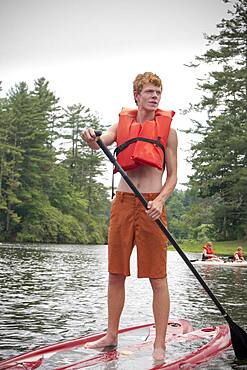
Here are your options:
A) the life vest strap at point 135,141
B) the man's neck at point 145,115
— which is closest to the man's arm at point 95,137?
the life vest strap at point 135,141

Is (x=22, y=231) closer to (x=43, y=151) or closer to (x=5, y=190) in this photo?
(x=5, y=190)

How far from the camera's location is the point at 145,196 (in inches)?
183

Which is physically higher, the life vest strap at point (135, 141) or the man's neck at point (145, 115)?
the man's neck at point (145, 115)

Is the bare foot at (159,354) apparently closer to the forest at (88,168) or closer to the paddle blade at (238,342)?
the paddle blade at (238,342)

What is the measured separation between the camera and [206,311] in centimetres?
767

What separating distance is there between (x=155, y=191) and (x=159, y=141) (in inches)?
16.9

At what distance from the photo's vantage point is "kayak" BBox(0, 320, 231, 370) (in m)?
3.99

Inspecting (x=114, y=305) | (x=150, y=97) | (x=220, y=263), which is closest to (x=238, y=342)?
(x=114, y=305)

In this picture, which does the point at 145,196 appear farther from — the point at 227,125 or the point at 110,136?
the point at 227,125

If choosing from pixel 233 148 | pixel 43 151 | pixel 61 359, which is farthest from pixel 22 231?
pixel 61 359

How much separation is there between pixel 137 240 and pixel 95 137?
906 millimetres

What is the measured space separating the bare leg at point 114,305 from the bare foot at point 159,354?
0.43 metres

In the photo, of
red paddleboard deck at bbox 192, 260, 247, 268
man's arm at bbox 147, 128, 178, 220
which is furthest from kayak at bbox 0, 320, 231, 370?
red paddleboard deck at bbox 192, 260, 247, 268

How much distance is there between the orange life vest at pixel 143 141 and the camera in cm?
450
